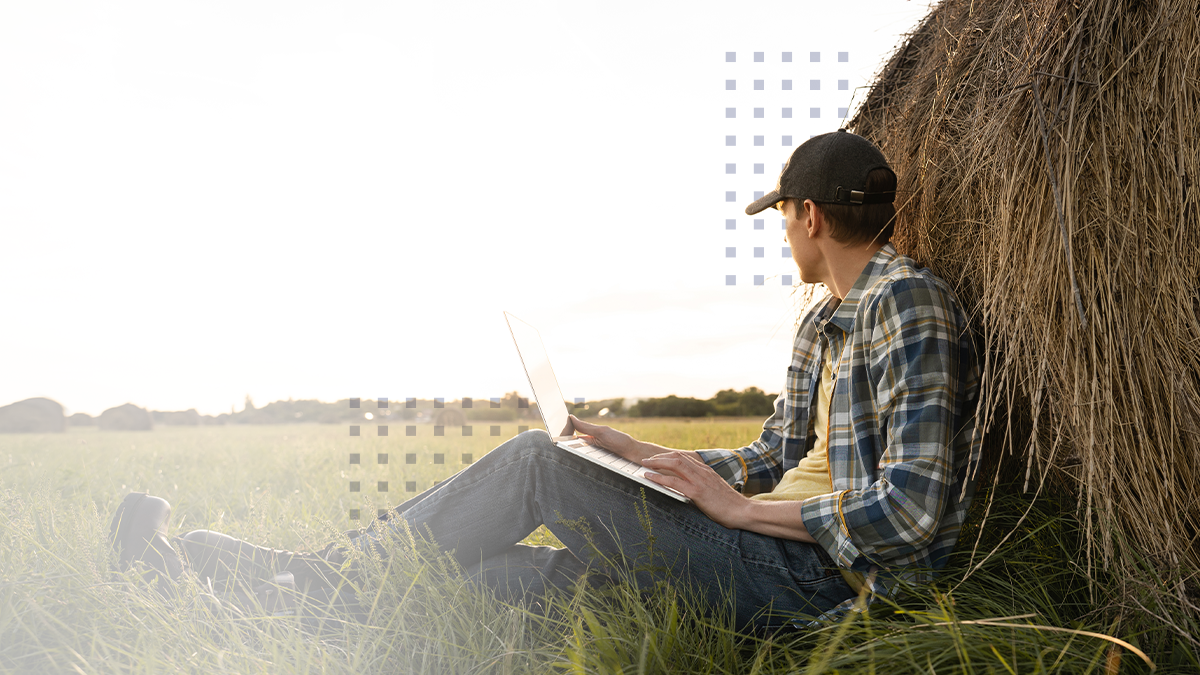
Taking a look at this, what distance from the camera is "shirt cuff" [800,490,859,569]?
155 cm

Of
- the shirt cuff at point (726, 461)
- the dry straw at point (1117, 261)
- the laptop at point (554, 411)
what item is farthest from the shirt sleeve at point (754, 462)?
the dry straw at point (1117, 261)

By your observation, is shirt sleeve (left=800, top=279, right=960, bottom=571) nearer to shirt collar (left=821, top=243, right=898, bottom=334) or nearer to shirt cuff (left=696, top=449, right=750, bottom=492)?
shirt collar (left=821, top=243, right=898, bottom=334)

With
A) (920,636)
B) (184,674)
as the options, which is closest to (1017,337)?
(920,636)

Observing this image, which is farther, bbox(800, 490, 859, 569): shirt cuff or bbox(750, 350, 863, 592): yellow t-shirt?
bbox(750, 350, 863, 592): yellow t-shirt

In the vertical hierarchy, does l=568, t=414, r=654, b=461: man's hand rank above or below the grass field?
above

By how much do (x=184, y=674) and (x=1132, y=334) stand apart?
7.30ft

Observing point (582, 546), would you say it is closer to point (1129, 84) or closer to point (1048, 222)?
point (1048, 222)

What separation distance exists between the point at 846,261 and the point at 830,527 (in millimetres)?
817

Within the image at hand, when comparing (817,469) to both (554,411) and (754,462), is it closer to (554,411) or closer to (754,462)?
(754,462)

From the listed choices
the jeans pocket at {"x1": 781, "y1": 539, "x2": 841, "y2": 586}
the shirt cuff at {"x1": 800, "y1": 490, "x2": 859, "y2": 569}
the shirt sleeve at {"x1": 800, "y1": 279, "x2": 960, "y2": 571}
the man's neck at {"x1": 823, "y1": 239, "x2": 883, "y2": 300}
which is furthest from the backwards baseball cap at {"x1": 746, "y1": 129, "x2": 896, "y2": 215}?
the jeans pocket at {"x1": 781, "y1": 539, "x2": 841, "y2": 586}

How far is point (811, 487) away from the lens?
1869 millimetres

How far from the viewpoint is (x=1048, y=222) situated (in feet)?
4.57

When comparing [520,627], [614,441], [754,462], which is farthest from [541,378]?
[754,462]

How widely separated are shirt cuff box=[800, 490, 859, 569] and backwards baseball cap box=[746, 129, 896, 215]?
0.87 meters
